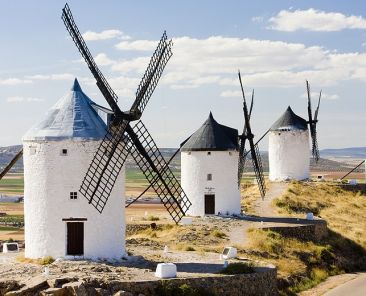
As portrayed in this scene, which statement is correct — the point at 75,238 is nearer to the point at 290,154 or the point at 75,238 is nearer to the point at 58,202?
the point at 58,202

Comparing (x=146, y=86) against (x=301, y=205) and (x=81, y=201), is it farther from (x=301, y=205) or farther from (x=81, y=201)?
(x=301, y=205)

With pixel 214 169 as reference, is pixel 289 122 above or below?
above

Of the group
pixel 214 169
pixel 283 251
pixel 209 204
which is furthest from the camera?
pixel 209 204

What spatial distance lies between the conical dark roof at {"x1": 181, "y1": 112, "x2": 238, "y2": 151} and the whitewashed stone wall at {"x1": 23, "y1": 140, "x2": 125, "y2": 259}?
41.6 feet

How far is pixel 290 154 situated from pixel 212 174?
12021mm

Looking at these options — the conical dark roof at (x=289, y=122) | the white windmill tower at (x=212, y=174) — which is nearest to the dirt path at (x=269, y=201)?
the white windmill tower at (x=212, y=174)

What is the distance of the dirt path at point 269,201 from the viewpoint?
118 feet

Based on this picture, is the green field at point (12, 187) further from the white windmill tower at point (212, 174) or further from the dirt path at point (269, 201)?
the white windmill tower at point (212, 174)

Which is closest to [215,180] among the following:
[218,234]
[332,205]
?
[218,234]

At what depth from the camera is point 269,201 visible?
127 ft

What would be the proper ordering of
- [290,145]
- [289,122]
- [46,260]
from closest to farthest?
[46,260]
[290,145]
[289,122]

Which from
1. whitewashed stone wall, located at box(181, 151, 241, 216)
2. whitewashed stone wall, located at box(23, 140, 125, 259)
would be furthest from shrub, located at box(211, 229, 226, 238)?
whitewashed stone wall, located at box(23, 140, 125, 259)

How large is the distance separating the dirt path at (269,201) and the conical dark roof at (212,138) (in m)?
4.55

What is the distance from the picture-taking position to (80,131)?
21.0 metres
